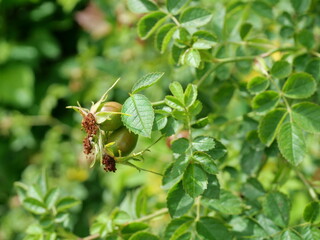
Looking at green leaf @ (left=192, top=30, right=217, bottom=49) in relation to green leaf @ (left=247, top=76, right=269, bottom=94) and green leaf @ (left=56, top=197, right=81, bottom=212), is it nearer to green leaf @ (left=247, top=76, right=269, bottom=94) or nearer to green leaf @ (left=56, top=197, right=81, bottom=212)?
green leaf @ (left=247, top=76, right=269, bottom=94)

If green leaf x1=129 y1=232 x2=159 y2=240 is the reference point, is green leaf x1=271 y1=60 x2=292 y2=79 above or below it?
above

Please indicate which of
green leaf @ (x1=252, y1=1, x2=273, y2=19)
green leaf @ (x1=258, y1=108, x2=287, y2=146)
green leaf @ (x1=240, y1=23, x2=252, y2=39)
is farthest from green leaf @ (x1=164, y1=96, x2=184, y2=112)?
green leaf @ (x1=252, y1=1, x2=273, y2=19)

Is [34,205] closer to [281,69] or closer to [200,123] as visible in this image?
[200,123]

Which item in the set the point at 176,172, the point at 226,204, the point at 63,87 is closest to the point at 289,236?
the point at 226,204

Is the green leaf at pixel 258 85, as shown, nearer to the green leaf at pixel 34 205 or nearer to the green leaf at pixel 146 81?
the green leaf at pixel 146 81

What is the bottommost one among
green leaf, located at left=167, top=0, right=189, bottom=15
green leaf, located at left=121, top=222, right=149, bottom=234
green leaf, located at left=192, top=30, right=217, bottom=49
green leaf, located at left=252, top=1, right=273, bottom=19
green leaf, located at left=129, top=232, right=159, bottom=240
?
green leaf, located at left=121, top=222, right=149, bottom=234

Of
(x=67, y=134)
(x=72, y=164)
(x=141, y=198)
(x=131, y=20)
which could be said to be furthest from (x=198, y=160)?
(x=67, y=134)
